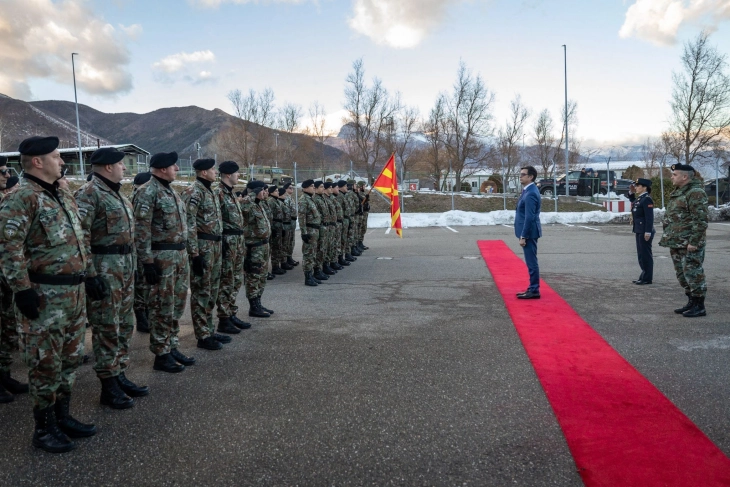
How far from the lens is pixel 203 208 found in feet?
17.5

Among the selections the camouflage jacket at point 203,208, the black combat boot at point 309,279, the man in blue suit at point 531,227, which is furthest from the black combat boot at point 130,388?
the man in blue suit at point 531,227

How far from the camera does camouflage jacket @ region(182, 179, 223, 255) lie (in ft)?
17.2

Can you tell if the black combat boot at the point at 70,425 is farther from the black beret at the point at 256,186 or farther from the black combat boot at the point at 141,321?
the black beret at the point at 256,186

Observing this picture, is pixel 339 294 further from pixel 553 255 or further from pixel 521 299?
pixel 553 255

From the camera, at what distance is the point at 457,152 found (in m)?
41.2

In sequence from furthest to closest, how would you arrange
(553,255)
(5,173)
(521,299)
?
1. (553,255)
2. (521,299)
3. (5,173)

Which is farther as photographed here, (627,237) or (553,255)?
(627,237)

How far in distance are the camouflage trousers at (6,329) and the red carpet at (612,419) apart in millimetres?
4424

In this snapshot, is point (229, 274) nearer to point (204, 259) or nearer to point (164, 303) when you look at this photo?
point (204, 259)

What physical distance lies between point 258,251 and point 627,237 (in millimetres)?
13699

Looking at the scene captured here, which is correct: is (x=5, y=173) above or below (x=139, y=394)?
above

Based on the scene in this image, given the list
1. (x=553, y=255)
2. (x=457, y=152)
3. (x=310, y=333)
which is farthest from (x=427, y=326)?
(x=457, y=152)

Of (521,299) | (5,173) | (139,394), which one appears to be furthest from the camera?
(521,299)

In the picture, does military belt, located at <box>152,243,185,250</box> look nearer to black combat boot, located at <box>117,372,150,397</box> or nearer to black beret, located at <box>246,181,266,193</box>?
black combat boot, located at <box>117,372,150,397</box>
